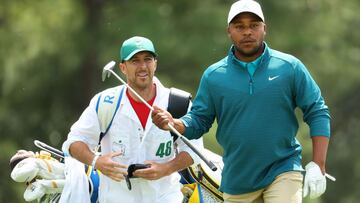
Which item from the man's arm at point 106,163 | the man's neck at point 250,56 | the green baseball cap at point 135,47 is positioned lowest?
the man's arm at point 106,163

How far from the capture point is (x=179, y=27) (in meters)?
25.5

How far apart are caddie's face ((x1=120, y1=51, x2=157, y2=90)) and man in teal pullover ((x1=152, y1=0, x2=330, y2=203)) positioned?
3.63 ft

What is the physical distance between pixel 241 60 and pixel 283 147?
2.14 ft

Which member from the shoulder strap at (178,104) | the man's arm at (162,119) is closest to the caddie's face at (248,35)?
the man's arm at (162,119)

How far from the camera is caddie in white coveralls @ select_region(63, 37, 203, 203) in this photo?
10664 millimetres

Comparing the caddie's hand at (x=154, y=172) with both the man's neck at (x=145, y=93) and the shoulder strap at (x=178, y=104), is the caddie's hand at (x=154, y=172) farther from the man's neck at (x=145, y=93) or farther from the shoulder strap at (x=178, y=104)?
the man's neck at (x=145, y=93)

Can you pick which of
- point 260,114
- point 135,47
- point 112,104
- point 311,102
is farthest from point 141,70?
point 311,102

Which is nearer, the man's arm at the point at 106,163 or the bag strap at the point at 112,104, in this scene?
the man's arm at the point at 106,163

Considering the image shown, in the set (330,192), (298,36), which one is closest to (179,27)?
(298,36)

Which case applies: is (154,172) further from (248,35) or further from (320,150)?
(320,150)

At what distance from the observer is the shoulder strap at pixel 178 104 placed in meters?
10.6

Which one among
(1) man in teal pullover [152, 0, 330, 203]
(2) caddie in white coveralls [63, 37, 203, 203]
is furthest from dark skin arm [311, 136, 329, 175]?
(2) caddie in white coveralls [63, 37, 203, 203]

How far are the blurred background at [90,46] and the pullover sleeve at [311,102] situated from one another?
14.2 metres

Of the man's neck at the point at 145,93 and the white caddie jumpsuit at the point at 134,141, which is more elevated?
the man's neck at the point at 145,93
